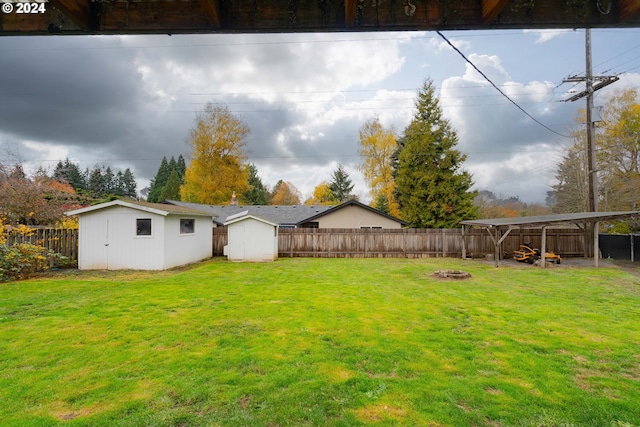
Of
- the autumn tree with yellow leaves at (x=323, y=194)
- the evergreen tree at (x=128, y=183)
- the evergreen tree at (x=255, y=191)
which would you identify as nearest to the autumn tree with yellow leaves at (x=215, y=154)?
the evergreen tree at (x=255, y=191)

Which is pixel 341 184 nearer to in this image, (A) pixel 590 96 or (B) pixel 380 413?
(A) pixel 590 96

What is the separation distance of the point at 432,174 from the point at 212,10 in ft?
64.5

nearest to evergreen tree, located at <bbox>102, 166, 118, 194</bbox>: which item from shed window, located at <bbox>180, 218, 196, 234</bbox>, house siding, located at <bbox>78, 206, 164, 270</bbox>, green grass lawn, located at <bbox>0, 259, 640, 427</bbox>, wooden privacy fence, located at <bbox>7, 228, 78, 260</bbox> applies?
wooden privacy fence, located at <bbox>7, 228, 78, 260</bbox>

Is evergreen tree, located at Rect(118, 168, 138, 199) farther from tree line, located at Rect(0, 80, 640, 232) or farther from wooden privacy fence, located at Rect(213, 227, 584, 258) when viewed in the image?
wooden privacy fence, located at Rect(213, 227, 584, 258)

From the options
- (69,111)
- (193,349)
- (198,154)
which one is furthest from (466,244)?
(69,111)

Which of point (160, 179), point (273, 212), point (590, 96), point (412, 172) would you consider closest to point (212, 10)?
point (590, 96)

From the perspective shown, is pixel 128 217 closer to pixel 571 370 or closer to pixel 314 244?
pixel 314 244

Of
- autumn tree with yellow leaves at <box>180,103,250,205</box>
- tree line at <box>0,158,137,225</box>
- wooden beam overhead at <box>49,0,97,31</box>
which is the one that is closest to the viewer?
wooden beam overhead at <box>49,0,97,31</box>

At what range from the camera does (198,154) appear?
23.9m

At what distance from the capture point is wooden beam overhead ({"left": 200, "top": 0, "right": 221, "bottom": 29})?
2.02 metres

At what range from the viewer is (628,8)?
84.0 inches

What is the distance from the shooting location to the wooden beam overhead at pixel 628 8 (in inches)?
82.4

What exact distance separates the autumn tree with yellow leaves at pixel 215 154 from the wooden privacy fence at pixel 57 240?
13.9 meters

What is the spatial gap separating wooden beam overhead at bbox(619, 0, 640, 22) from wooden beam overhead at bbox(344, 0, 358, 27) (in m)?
2.04
